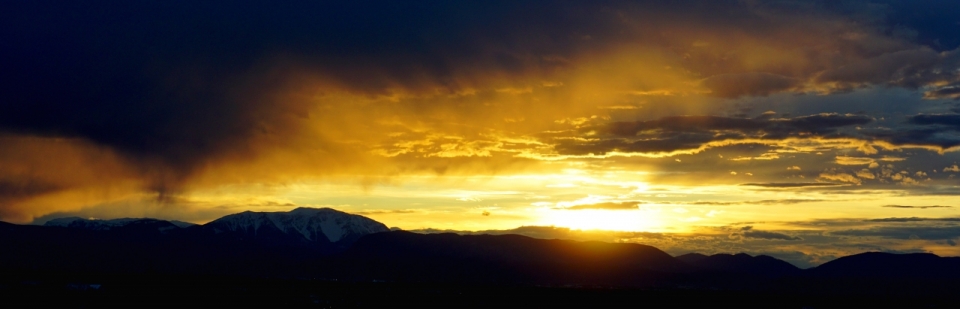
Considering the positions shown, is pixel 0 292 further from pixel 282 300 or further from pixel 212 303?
pixel 282 300

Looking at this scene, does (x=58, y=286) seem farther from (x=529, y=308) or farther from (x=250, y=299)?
(x=529, y=308)

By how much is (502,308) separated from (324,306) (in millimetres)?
29658

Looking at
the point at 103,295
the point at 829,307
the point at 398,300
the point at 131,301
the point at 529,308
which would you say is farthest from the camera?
the point at 829,307

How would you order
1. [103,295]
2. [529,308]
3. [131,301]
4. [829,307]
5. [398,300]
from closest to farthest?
[131,301] → [103,295] → [529,308] → [398,300] → [829,307]

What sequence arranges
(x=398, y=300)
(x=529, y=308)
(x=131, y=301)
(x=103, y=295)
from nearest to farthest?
(x=131, y=301) < (x=103, y=295) < (x=529, y=308) < (x=398, y=300)

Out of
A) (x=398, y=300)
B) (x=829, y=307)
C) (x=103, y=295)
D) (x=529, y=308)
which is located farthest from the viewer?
(x=829, y=307)

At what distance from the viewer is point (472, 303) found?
448 feet

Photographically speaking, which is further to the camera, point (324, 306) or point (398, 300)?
point (398, 300)

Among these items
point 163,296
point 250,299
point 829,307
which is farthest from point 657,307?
point 163,296

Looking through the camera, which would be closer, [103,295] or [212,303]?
[212,303]

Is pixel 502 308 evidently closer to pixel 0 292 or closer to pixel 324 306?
pixel 324 306

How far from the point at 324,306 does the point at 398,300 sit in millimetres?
25150

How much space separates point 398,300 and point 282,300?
21.9 metres

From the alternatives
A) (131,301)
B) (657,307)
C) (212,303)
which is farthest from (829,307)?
(131,301)
